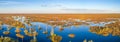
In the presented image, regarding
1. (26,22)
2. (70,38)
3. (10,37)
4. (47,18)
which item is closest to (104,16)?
(70,38)

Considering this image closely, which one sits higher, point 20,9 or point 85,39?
point 20,9

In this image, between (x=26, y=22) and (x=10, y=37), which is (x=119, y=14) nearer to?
(x=26, y=22)

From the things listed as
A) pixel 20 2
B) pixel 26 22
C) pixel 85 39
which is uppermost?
pixel 20 2

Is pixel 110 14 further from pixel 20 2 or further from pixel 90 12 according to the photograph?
pixel 20 2

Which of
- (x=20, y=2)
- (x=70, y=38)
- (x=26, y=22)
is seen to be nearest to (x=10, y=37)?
(x=26, y=22)

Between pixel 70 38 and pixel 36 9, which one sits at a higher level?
pixel 36 9

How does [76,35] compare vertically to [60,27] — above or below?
below
